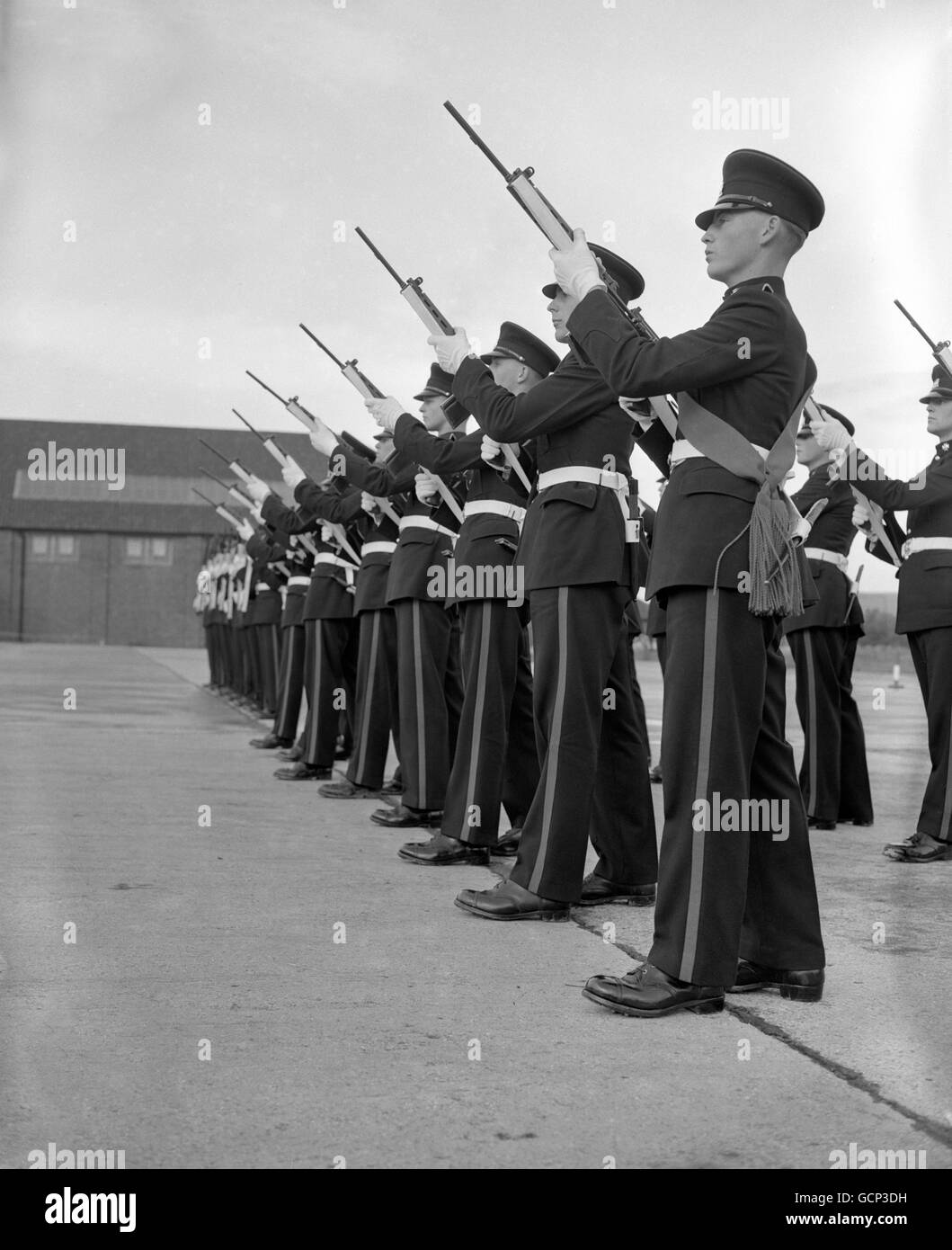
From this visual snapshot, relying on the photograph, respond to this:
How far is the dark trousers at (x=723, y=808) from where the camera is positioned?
10.8 feet

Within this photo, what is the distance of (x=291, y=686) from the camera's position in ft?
31.3

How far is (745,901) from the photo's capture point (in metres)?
3.48

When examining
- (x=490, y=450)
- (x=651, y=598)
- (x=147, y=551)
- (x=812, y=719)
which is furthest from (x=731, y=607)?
(x=147, y=551)

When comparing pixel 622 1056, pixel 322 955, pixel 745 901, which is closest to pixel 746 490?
pixel 745 901

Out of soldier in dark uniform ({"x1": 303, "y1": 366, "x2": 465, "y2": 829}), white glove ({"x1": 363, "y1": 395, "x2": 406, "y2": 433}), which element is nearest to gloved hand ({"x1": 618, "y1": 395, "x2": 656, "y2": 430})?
white glove ({"x1": 363, "y1": 395, "x2": 406, "y2": 433})

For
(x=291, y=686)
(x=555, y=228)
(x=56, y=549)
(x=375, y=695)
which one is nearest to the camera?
(x=555, y=228)

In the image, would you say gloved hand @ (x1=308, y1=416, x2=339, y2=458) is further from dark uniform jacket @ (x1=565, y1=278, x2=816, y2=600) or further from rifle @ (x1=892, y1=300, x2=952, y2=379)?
dark uniform jacket @ (x1=565, y1=278, x2=816, y2=600)

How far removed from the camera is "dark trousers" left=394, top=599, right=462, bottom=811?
616cm

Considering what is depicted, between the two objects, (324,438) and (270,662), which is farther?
(270,662)

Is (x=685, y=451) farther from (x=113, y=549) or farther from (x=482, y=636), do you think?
(x=113, y=549)

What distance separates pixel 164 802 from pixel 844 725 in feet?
10.2

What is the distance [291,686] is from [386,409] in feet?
12.7

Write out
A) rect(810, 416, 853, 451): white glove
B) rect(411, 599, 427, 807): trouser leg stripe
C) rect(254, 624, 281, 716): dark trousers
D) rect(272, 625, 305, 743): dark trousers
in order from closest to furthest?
rect(810, 416, 853, 451): white glove < rect(411, 599, 427, 807): trouser leg stripe < rect(272, 625, 305, 743): dark trousers < rect(254, 624, 281, 716): dark trousers

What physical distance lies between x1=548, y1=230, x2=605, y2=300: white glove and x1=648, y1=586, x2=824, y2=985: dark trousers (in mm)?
831
